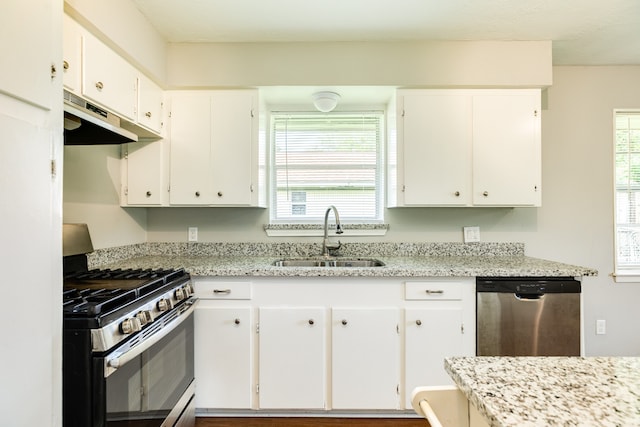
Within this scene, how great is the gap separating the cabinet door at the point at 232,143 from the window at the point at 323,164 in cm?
43

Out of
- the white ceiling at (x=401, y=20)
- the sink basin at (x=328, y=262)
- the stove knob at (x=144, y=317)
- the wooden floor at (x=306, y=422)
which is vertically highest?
the white ceiling at (x=401, y=20)

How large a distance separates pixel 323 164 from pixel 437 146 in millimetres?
920

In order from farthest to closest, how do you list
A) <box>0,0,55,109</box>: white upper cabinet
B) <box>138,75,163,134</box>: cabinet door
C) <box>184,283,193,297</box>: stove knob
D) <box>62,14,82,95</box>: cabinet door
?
<box>138,75,163,134</box>: cabinet door → <box>184,283,193,297</box>: stove knob → <box>62,14,82,95</box>: cabinet door → <box>0,0,55,109</box>: white upper cabinet

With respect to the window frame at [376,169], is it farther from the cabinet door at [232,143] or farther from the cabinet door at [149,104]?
the cabinet door at [149,104]

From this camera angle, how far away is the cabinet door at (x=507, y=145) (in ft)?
7.11

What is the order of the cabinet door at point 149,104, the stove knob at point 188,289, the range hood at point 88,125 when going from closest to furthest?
the range hood at point 88,125 → the stove knob at point 188,289 → the cabinet door at point 149,104

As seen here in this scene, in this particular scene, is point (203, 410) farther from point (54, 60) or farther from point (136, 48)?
point (136, 48)

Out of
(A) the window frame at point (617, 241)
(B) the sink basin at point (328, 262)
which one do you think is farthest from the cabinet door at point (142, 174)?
(A) the window frame at point (617, 241)

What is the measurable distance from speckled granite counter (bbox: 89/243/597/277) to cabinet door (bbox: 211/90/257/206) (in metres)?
0.53

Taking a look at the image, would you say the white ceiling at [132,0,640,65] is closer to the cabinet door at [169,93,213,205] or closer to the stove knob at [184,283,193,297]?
the cabinet door at [169,93,213,205]

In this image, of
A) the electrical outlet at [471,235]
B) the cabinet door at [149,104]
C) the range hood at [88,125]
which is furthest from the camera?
the electrical outlet at [471,235]

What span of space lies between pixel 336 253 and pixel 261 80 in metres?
1.40

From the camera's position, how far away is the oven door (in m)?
1.13

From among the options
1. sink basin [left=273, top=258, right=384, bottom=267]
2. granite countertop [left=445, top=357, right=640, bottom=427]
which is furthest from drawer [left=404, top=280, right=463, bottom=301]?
granite countertop [left=445, top=357, right=640, bottom=427]
